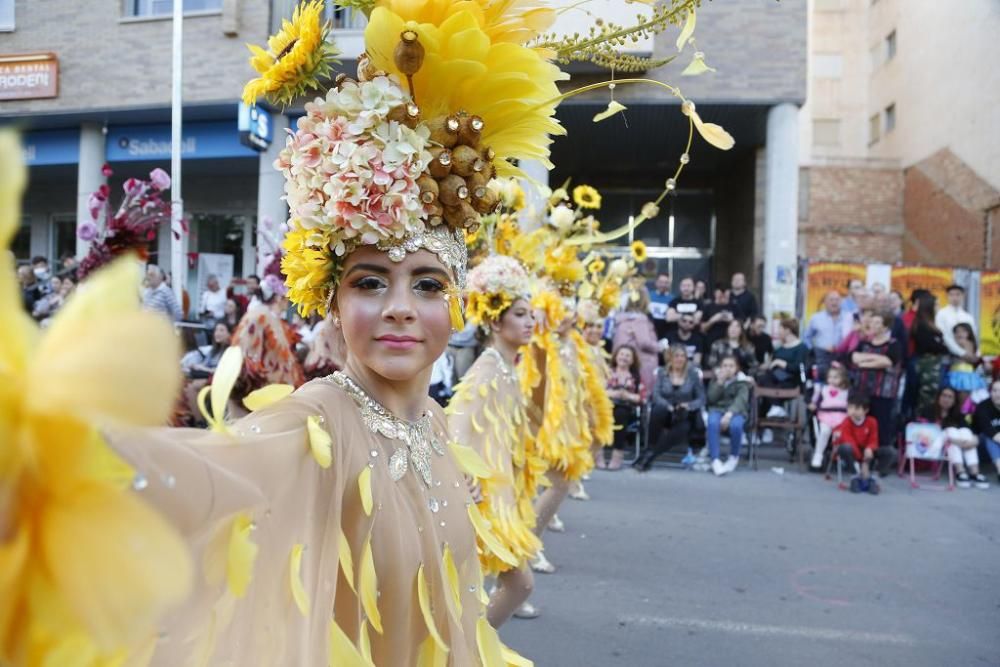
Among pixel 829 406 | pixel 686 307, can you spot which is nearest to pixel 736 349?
pixel 686 307

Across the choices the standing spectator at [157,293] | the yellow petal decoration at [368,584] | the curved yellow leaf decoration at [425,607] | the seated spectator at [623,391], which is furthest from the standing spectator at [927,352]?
the yellow petal decoration at [368,584]

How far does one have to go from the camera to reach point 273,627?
4.15 feet

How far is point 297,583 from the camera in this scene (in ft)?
4.20

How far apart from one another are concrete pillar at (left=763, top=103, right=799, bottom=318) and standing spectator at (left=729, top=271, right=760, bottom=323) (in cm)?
185

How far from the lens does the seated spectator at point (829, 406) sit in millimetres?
8805

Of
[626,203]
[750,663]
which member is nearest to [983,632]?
[750,663]

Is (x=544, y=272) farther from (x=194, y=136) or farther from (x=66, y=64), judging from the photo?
(x=66, y=64)

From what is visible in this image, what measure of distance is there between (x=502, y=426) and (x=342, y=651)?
7.69 ft

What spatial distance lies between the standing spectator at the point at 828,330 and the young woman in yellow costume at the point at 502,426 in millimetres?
6437

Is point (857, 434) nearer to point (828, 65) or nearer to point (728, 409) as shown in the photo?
point (728, 409)

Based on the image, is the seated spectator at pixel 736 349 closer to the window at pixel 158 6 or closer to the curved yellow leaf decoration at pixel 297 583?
the curved yellow leaf decoration at pixel 297 583

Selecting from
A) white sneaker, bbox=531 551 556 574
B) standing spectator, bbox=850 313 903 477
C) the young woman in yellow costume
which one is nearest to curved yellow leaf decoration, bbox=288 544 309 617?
the young woman in yellow costume

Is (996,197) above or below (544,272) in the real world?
above

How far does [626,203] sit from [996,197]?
7.64 meters
